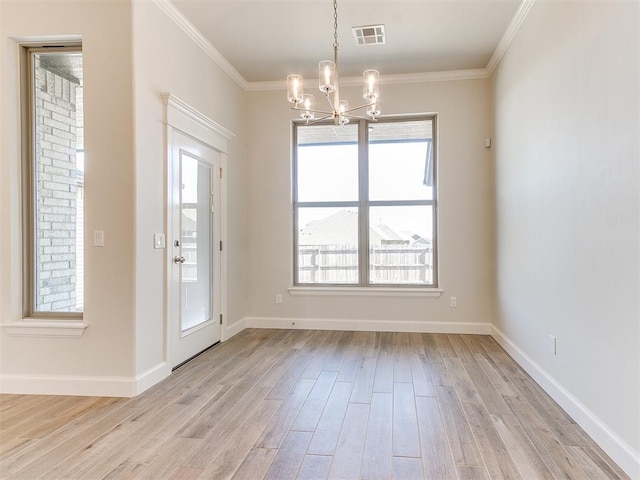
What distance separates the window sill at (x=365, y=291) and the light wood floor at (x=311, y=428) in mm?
1218

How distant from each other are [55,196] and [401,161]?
3.61 m

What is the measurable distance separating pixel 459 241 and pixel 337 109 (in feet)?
8.11

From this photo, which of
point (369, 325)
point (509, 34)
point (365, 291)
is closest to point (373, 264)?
point (365, 291)

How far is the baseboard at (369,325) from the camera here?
4535 millimetres

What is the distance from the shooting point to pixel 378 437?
2.16 meters

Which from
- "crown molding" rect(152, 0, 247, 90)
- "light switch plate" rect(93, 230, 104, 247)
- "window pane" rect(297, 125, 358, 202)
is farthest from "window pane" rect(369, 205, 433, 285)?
"light switch plate" rect(93, 230, 104, 247)

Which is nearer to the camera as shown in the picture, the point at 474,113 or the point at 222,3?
the point at 222,3

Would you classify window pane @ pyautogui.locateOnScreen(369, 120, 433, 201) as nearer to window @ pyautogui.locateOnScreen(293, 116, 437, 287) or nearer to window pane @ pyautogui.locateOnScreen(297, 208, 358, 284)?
window @ pyautogui.locateOnScreen(293, 116, 437, 287)

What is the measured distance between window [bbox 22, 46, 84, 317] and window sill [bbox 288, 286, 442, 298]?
250 centimetres

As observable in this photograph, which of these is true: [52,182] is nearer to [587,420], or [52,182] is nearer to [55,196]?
[55,196]

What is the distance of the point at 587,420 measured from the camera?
2.20m

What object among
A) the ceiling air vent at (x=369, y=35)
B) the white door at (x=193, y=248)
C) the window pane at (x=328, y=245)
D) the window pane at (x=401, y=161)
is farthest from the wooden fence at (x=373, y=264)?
the ceiling air vent at (x=369, y=35)

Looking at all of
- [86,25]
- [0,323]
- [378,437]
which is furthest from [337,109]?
[0,323]

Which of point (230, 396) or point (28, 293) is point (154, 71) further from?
point (230, 396)
